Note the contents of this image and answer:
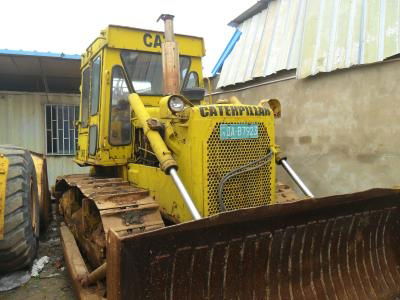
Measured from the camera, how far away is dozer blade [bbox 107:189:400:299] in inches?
93.4

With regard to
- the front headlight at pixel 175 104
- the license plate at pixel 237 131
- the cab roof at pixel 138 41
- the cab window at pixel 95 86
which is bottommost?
the license plate at pixel 237 131

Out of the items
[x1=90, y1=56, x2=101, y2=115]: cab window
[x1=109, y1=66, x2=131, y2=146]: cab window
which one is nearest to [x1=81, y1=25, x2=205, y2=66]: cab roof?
[x1=90, y1=56, x2=101, y2=115]: cab window

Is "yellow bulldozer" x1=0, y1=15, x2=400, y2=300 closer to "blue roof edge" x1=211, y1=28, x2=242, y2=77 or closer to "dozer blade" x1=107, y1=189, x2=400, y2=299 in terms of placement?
"dozer blade" x1=107, y1=189, x2=400, y2=299

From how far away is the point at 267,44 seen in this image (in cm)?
761

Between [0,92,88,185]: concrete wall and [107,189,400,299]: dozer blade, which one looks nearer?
[107,189,400,299]: dozer blade

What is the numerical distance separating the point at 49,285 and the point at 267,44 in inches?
227

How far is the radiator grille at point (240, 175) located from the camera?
3.17 metres

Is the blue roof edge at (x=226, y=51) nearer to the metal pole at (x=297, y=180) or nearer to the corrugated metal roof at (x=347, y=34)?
the corrugated metal roof at (x=347, y=34)

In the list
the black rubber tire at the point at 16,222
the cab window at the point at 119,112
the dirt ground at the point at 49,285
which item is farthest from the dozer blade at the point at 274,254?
the cab window at the point at 119,112

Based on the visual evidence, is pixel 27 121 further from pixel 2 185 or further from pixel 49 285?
pixel 2 185

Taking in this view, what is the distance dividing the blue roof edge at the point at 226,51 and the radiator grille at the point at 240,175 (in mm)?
5900

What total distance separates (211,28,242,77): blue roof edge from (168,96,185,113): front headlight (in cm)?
593

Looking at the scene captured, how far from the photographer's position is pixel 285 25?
23.9 feet

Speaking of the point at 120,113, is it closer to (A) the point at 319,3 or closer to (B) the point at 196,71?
(B) the point at 196,71
